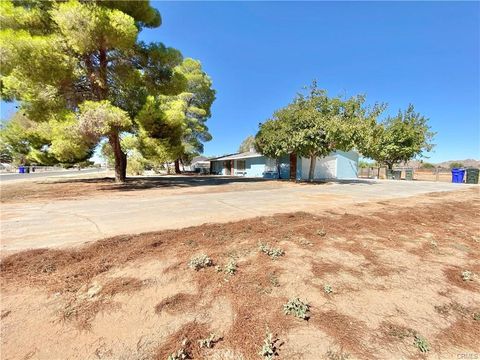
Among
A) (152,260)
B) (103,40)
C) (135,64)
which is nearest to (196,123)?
(135,64)

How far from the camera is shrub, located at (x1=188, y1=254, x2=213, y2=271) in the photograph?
3160mm

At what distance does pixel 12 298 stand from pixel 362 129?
1707 cm

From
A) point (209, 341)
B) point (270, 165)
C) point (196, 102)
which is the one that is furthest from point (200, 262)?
point (196, 102)

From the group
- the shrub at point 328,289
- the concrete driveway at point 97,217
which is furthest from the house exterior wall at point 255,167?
the shrub at point 328,289

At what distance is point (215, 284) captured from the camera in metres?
2.80

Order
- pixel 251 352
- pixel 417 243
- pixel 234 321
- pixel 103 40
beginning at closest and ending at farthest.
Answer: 1. pixel 251 352
2. pixel 234 321
3. pixel 417 243
4. pixel 103 40

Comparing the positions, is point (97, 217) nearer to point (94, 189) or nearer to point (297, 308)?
point (297, 308)

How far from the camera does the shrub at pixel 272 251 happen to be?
3.56 m

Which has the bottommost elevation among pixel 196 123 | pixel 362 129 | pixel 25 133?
pixel 25 133

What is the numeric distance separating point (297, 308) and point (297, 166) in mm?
20835

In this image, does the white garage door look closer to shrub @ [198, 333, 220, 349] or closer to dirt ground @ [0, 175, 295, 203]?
dirt ground @ [0, 175, 295, 203]

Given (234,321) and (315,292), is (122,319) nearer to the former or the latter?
(234,321)

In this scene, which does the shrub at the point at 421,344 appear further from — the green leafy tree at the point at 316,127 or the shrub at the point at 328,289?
the green leafy tree at the point at 316,127

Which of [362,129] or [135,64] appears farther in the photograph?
[362,129]
